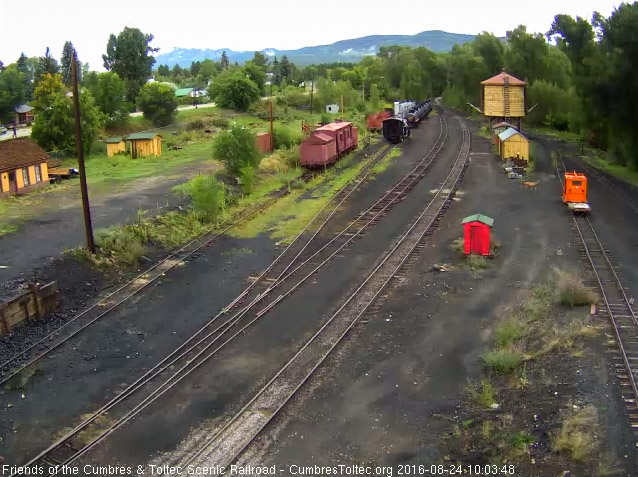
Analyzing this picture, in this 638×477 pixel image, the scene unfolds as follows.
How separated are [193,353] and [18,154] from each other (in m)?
23.5

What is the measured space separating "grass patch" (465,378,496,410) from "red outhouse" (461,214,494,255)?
9.04 meters

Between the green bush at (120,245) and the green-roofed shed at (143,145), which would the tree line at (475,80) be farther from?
the green bush at (120,245)

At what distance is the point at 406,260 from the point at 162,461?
494 inches

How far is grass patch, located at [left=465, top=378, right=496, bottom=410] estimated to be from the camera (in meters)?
12.4

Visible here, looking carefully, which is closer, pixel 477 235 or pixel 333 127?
pixel 477 235

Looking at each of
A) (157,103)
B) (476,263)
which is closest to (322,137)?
(476,263)

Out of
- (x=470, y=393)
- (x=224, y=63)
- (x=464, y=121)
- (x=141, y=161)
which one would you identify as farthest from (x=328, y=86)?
(x=224, y=63)

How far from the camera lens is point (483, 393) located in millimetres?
12617

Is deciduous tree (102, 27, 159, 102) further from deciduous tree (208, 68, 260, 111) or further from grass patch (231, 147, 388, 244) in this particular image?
grass patch (231, 147, 388, 244)

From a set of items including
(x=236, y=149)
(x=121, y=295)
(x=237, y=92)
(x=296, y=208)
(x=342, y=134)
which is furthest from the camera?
(x=237, y=92)

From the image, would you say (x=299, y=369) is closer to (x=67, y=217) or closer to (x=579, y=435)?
(x=579, y=435)

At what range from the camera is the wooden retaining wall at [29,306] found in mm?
16250

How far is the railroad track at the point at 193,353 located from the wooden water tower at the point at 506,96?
1166 inches

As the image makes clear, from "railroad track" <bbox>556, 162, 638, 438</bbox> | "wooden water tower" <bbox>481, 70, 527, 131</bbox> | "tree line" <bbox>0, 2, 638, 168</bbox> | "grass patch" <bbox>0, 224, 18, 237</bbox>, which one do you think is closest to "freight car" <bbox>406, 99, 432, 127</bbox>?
"wooden water tower" <bbox>481, 70, 527, 131</bbox>
